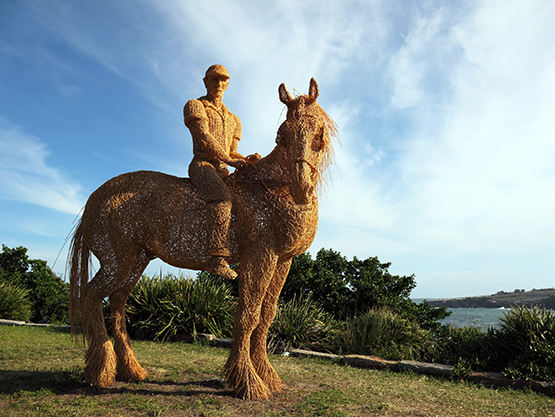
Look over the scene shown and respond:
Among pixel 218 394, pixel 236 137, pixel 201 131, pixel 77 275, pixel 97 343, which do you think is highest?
pixel 236 137

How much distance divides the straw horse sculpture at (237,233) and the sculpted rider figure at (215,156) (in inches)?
5.7

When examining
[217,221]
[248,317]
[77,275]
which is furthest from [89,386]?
[217,221]

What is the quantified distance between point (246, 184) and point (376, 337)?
4578mm

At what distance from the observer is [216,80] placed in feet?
14.9

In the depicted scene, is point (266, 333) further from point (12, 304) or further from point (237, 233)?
point (12, 304)

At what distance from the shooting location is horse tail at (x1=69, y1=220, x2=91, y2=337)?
4.43 meters

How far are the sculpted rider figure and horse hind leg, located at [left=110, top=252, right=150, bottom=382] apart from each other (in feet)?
3.70

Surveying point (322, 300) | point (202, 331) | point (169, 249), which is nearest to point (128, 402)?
point (169, 249)

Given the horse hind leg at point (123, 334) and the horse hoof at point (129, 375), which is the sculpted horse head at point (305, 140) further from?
the horse hoof at point (129, 375)

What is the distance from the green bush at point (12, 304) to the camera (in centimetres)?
990

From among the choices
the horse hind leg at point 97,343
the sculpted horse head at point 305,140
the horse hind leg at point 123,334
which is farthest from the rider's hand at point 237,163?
the horse hind leg at point 97,343

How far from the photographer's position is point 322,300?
923 centimetres

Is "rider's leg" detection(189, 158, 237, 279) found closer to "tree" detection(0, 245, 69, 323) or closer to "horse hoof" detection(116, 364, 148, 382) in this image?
"horse hoof" detection(116, 364, 148, 382)

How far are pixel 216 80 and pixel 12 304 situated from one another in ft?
30.5
